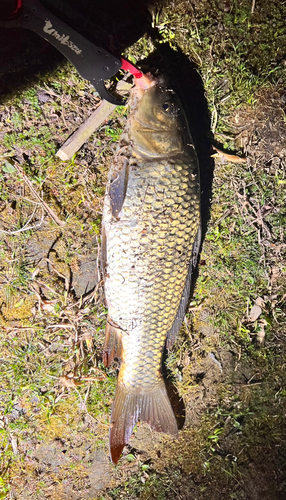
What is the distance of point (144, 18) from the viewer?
2.12 m

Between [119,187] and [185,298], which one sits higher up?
[119,187]

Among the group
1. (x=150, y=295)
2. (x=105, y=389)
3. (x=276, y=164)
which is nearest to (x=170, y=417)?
(x=105, y=389)

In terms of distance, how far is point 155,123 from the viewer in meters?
1.75

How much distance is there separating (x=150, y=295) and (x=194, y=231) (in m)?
0.48

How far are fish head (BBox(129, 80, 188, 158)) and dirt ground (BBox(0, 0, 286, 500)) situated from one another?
24 centimetres

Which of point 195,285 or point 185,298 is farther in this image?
point 195,285

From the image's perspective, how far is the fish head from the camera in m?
1.75

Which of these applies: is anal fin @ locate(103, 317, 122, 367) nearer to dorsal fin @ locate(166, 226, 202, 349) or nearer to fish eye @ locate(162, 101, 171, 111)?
dorsal fin @ locate(166, 226, 202, 349)

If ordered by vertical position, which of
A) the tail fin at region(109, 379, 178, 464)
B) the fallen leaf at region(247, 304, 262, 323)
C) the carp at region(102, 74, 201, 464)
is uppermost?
the carp at region(102, 74, 201, 464)

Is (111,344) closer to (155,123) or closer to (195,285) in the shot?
(195,285)

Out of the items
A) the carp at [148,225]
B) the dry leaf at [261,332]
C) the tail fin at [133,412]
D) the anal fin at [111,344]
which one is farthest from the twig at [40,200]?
the dry leaf at [261,332]

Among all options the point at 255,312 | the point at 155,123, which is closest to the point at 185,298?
the point at 255,312

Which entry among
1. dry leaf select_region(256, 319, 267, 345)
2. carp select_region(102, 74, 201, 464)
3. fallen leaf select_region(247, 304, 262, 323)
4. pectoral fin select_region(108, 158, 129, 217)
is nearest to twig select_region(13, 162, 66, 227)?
carp select_region(102, 74, 201, 464)

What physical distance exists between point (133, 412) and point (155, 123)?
6.19 feet
